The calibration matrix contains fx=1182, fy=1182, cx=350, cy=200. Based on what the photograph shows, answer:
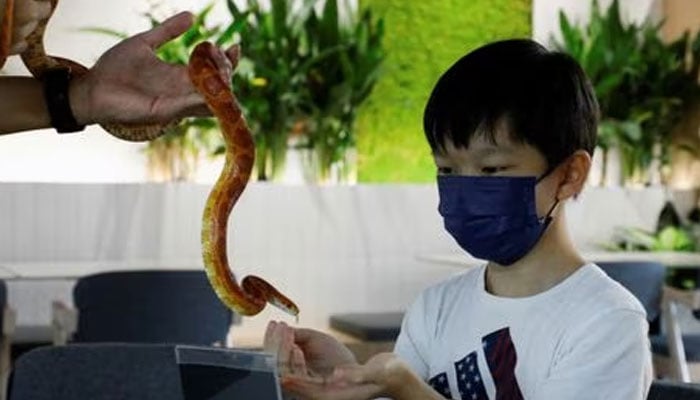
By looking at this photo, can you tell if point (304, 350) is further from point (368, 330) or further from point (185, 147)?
point (185, 147)

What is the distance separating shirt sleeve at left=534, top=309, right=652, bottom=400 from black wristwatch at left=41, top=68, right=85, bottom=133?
65 centimetres

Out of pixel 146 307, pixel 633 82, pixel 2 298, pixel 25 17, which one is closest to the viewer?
pixel 25 17

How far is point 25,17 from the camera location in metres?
1.07

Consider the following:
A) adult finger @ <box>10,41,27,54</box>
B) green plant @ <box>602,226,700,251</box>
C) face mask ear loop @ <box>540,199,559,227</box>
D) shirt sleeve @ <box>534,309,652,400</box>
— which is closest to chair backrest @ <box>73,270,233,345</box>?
face mask ear loop @ <box>540,199,559,227</box>

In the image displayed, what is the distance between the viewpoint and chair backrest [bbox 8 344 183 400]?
192 cm

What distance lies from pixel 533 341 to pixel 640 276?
2948 millimetres

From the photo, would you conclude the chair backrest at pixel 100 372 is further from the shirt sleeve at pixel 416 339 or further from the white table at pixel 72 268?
the white table at pixel 72 268

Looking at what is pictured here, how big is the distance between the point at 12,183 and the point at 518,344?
3931mm

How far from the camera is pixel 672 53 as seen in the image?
20.4ft

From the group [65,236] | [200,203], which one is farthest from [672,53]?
[65,236]

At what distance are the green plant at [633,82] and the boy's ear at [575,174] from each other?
4.42 m

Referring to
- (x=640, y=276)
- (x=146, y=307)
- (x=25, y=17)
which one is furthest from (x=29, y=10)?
(x=640, y=276)

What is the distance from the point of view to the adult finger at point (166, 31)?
1.23m

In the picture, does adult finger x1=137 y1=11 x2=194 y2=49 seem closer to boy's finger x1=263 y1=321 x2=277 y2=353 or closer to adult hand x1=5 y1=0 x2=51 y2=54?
adult hand x1=5 y1=0 x2=51 y2=54
